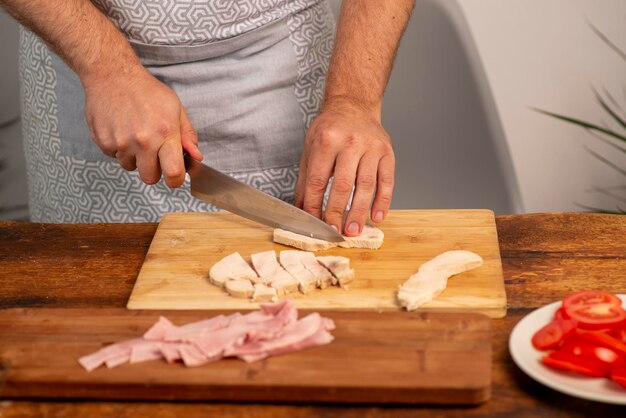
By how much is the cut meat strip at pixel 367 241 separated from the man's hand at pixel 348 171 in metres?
0.03

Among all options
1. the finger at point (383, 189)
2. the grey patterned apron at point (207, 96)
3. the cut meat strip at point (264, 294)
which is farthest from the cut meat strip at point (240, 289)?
the grey patterned apron at point (207, 96)

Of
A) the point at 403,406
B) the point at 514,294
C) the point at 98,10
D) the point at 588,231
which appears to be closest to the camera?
the point at 403,406

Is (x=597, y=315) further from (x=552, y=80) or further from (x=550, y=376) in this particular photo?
(x=552, y=80)

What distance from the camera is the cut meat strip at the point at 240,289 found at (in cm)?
161

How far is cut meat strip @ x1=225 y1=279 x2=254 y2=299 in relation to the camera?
161 cm

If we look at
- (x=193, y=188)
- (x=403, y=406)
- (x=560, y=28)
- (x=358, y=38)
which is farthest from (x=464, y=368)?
(x=560, y=28)

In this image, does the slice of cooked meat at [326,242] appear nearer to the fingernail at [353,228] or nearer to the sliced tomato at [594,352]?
the fingernail at [353,228]

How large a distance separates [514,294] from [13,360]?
84cm

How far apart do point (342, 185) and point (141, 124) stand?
0.42 m

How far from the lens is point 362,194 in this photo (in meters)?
1.89

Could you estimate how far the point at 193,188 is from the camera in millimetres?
1917

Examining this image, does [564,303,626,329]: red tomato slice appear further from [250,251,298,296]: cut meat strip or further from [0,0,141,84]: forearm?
[0,0,141,84]: forearm

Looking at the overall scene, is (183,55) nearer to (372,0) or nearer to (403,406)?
(372,0)

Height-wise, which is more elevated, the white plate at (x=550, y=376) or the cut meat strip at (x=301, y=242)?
the white plate at (x=550, y=376)
